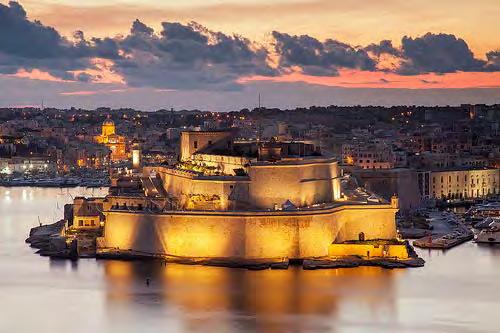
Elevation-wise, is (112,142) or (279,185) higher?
(279,185)

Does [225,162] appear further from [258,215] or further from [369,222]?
[369,222]

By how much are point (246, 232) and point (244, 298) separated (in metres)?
2.32

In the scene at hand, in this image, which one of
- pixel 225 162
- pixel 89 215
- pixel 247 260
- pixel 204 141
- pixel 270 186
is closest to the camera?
pixel 247 260

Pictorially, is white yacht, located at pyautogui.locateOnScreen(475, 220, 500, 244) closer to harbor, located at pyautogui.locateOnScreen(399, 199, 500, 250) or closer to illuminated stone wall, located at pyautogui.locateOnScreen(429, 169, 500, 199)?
harbor, located at pyautogui.locateOnScreen(399, 199, 500, 250)

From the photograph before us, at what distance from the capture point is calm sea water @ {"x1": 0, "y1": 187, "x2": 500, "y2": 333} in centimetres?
1862

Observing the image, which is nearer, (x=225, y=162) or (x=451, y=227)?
(x=225, y=162)

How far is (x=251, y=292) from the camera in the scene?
2048cm

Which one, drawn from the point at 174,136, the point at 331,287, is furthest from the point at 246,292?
the point at 174,136

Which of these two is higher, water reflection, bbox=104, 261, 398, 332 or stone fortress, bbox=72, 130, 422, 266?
stone fortress, bbox=72, 130, 422, 266

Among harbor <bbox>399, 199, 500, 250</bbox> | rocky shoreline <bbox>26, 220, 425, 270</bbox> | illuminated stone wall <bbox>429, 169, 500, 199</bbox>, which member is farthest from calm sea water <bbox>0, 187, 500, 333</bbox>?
illuminated stone wall <bbox>429, 169, 500, 199</bbox>

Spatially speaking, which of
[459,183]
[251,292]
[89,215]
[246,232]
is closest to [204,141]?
[89,215]

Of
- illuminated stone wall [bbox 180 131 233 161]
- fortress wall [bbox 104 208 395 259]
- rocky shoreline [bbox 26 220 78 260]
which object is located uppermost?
illuminated stone wall [bbox 180 131 233 161]

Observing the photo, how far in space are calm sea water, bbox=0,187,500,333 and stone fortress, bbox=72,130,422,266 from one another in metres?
0.50

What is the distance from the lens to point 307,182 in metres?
23.5
